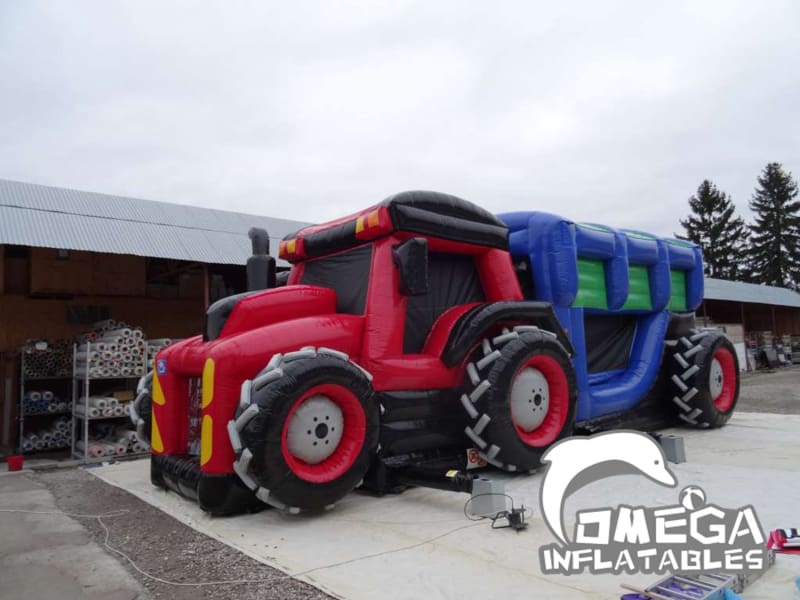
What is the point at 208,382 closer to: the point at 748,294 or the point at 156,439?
the point at 156,439

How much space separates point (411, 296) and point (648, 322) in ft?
12.4

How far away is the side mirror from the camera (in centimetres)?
469

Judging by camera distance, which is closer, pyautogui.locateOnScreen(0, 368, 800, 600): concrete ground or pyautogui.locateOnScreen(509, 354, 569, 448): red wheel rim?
pyautogui.locateOnScreen(0, 368, 800, 600): concrete ground

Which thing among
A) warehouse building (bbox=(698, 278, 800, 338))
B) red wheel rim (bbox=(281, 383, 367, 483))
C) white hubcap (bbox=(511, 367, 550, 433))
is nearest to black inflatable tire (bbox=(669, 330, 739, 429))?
white hubcap (bbox=(511, 367, 550, 433))

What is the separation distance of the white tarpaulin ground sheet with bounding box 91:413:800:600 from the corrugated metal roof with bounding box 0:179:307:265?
14.2ft

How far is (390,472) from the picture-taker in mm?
4723

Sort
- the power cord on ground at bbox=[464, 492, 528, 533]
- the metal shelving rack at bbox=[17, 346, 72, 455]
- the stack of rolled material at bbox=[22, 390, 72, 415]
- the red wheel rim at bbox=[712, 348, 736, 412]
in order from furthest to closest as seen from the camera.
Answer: the stack of rolled material at bbox=[22, 390, 72, 415] < the metal shelving rack at bbox=[17, 346, 72, 455] < the red wheel rim at bbox=[712, 348, 736, 412] < the power cord on ground at bbox=[464, 492, 528, 533]

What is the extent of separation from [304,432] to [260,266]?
2.26 metres

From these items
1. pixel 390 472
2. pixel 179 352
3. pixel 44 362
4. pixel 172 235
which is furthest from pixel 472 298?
pixel 44 362

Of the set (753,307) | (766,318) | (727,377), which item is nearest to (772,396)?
(727,377)

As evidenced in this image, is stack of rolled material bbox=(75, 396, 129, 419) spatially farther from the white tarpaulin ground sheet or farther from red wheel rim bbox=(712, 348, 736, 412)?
red wheel rim bbox=(712, 348, 736, 412)

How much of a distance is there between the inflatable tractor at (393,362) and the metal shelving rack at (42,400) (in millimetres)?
4743

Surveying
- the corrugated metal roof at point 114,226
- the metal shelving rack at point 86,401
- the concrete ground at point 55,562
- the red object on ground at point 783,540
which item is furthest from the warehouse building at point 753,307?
the concrete ground at point 55,562

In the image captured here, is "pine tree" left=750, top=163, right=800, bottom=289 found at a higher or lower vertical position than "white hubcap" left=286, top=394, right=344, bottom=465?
higher
